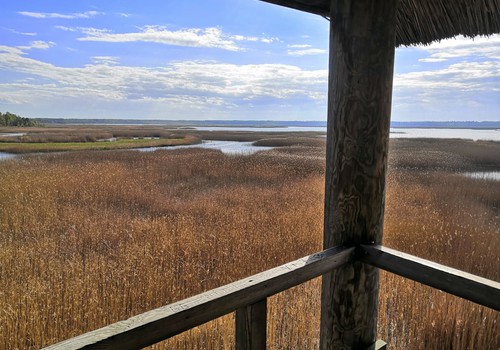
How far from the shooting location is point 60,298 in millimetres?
3520

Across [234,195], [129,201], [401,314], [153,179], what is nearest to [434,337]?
[401,314]

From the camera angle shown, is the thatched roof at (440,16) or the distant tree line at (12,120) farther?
the distant tree line at (12,120)

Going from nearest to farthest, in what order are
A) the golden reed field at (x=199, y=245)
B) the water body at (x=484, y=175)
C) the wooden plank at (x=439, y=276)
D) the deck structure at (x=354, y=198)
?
the wooden plank at (x=439, y=276), the deck structure at (x=354, y=198), the golden reed field at (x=199, y=245), the water body at (x=484, y=175)

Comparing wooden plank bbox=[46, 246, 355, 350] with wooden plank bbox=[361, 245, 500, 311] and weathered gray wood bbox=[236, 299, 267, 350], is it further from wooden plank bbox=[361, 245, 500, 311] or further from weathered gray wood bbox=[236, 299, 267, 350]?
wooden plank bbox=[361, 245, 500, 311]

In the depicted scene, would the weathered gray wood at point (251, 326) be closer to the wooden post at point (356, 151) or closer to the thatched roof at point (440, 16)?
the wooden post at point (356, 151)

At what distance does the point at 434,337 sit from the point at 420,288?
0.79 metres

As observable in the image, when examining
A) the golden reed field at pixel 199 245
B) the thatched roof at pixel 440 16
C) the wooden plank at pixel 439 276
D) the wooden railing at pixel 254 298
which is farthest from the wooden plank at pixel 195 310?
the golden reed field at pixel 199 245

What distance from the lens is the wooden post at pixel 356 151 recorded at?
1.40 meters

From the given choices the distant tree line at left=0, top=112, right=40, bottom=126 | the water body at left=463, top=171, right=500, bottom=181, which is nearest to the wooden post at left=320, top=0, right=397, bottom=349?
the water body at left=463, top=171, right=500, bottom=181

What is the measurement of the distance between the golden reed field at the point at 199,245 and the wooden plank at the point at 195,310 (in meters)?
1.99

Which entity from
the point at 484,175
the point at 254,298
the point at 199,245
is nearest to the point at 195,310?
the point at 254,298

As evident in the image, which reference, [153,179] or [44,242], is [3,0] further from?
[153,179]

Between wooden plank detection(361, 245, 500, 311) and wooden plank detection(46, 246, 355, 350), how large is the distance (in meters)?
0.21

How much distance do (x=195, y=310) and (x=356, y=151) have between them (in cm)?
94
